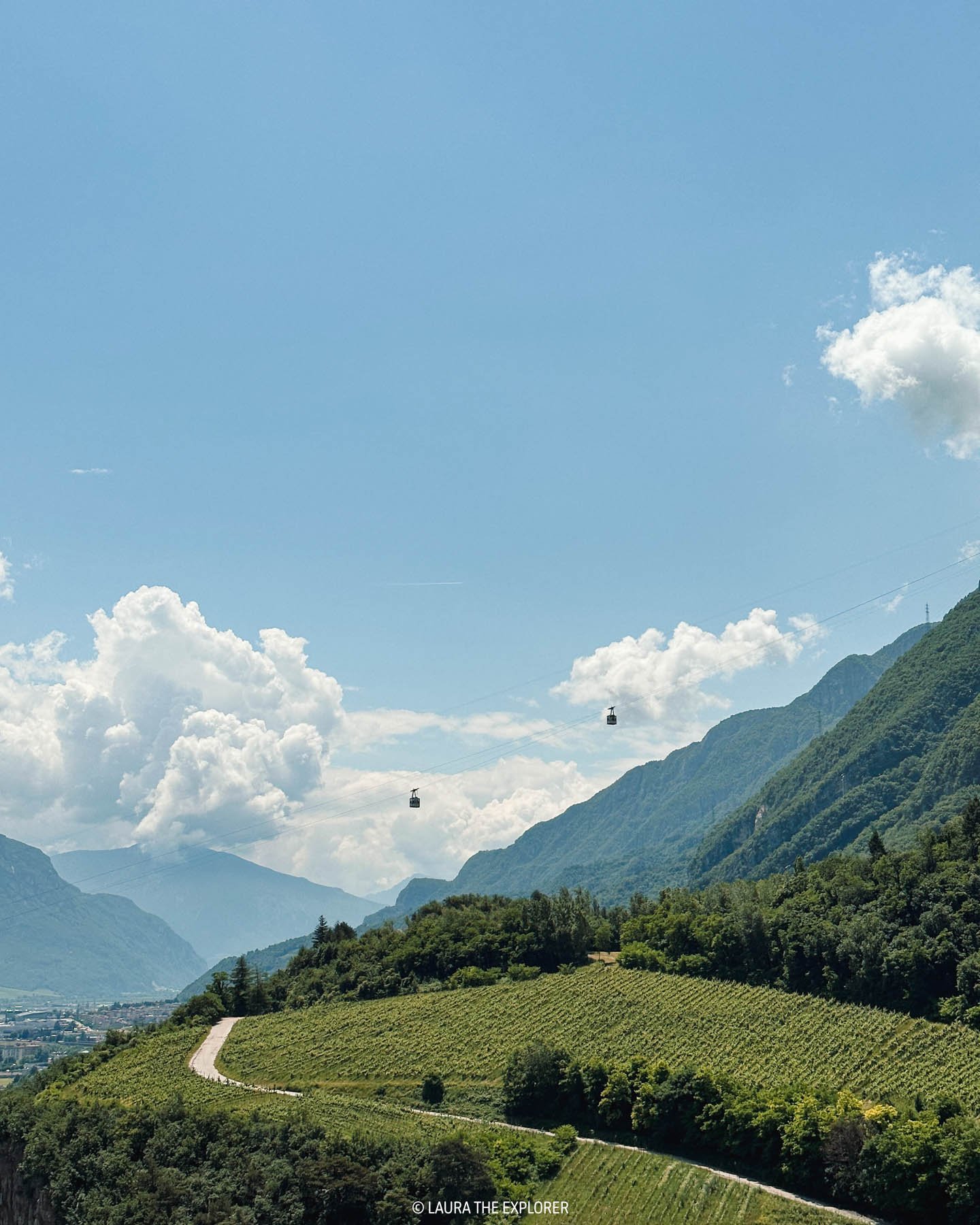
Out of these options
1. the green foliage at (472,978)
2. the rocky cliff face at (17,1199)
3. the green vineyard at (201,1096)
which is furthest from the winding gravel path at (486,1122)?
the green foliage at (472,978)

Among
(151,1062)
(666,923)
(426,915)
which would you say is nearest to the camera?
(151,1062)

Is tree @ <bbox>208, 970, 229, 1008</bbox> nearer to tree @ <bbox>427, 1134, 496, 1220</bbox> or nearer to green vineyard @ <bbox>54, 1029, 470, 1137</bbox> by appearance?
green vineyard @ <bbox>54, 1029, 470, 1137</bbox>

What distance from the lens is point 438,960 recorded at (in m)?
114

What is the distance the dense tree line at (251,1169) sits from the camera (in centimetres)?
5588

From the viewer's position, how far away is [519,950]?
372 ft

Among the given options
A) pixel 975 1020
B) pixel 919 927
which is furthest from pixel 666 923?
pixel 975 1020

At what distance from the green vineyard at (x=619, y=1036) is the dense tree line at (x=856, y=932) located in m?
3.03

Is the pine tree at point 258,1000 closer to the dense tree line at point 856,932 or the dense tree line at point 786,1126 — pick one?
the dense tree line at point 856,932


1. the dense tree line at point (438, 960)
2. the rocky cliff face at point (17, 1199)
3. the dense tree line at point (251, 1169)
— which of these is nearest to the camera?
the dense tree line at point (251, 1169)

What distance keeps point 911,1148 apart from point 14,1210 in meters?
63.8

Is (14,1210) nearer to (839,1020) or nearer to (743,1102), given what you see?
(743,1102)

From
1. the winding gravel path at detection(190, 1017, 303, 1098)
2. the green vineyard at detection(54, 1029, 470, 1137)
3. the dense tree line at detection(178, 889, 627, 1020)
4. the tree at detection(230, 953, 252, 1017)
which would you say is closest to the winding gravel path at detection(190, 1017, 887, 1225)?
the winding gravel path at detection(190, 1017, 303, 1098)

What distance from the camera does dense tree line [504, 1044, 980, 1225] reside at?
51062 millimetres

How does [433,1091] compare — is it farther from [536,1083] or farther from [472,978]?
[472,978]
